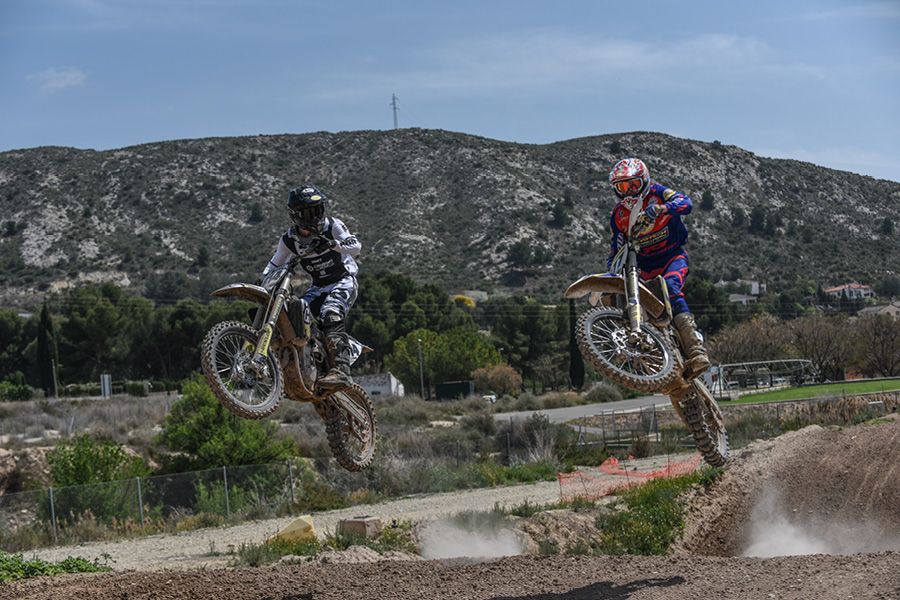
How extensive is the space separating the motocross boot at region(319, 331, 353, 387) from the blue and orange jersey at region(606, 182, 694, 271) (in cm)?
390

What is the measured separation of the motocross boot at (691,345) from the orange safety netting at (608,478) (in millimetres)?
19170

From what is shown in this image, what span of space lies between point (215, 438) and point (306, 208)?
33.4 meters

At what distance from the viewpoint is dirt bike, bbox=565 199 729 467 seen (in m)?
14.8

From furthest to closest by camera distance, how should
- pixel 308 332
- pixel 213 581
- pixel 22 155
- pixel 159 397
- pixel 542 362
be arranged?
1. pixel 22 155
2. pixel 542 362
3. pixel 159 397
4. pixel 213 581
5. pixel 308 332

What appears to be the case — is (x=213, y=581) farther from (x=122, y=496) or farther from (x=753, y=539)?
(x=122, y=496)

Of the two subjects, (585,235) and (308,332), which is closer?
(308,332)

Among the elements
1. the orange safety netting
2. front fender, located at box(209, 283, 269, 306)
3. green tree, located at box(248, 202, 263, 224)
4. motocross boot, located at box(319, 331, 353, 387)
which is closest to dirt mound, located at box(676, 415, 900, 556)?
the orange safety netting

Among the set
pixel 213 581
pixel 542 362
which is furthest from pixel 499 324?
pixel 213 581

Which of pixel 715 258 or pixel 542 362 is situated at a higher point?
pixel 715 258

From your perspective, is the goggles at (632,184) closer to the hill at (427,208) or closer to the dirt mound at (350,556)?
the dirt mound at (350,556)

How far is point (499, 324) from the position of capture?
91.4 meters

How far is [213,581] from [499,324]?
72638mm

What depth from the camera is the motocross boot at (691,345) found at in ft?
50.4

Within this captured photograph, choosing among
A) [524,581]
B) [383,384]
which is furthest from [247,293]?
[383,384]
